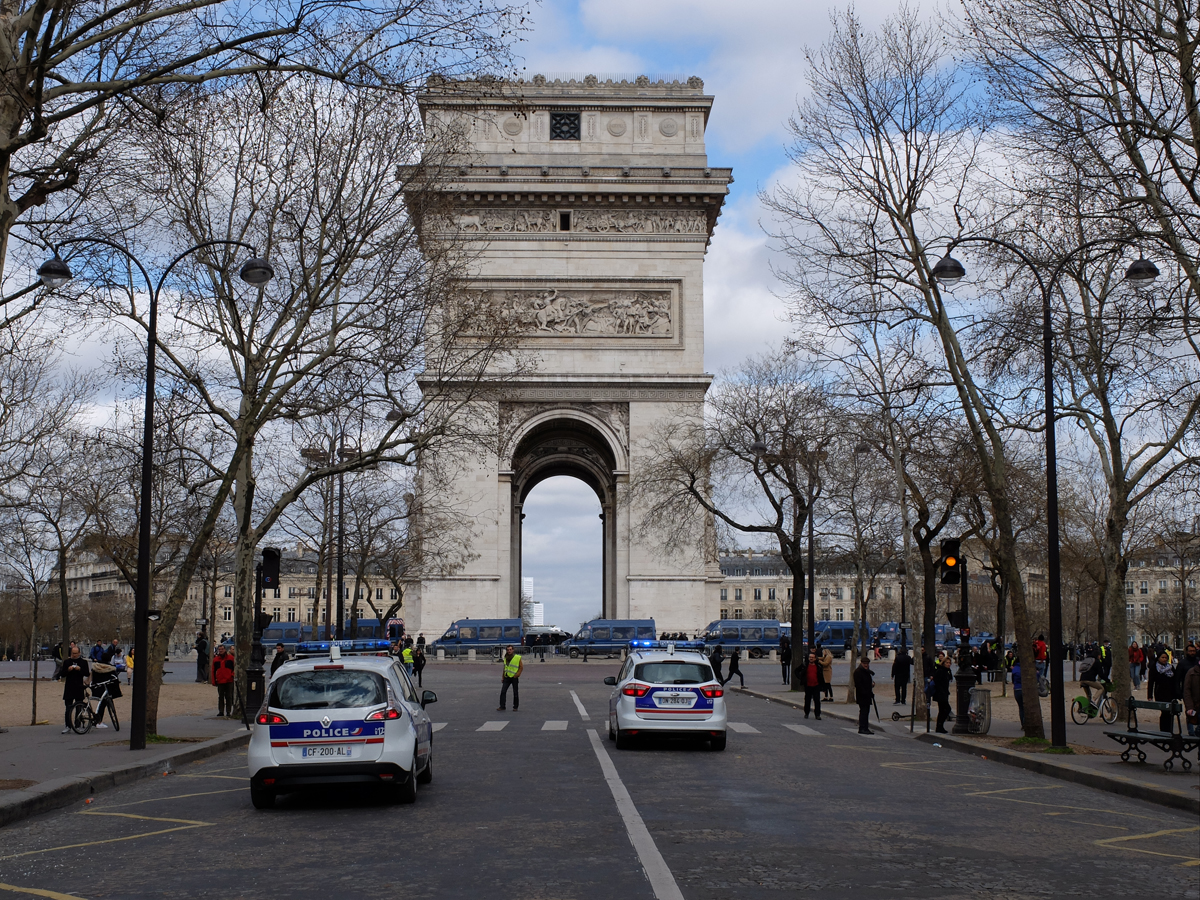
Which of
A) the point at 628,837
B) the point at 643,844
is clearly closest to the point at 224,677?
the point at 628,837

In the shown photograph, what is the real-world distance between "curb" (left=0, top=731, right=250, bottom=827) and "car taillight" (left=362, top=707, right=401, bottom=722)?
11.4 feet

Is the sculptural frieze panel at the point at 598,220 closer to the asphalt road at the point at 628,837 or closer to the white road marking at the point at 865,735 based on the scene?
the white road marking at the point at 865,735

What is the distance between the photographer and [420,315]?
89.2ft

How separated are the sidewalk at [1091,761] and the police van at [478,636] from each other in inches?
1091

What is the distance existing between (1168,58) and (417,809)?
14.3m

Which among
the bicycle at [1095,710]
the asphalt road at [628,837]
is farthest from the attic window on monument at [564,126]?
the asphalt road at [628,837]

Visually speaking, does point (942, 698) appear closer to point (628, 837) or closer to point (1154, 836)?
point (1154, 836)

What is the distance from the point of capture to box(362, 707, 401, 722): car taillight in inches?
493

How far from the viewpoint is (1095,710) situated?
82.9 ft

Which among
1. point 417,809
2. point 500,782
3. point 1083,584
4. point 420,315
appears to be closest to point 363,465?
point 420,315

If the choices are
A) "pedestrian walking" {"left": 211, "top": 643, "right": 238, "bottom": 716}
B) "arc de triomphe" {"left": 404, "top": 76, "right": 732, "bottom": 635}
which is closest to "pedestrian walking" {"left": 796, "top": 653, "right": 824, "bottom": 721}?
"pedestrian walking" {"left": 211, "top": 643, "right": 238, "bottom": 716}

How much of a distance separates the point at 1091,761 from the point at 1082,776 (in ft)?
5.91

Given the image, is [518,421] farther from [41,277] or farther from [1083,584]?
[41,277]

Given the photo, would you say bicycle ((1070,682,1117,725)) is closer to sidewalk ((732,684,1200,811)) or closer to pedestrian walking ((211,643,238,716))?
sidewalk ((732,684,1200,811))
